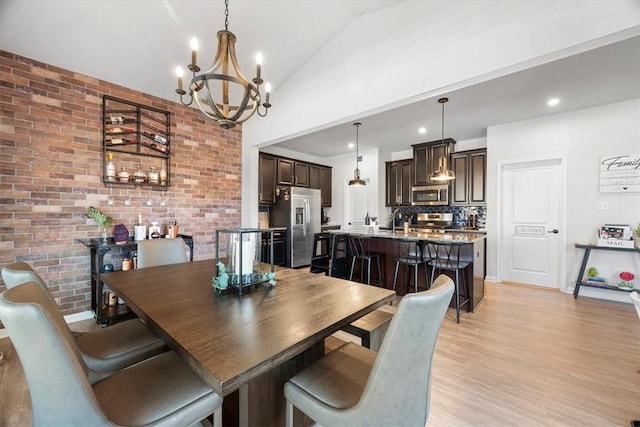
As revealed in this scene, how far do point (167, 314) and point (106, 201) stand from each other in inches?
106

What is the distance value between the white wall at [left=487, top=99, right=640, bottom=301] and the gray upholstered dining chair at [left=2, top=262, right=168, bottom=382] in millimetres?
5193

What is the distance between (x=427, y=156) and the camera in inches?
215

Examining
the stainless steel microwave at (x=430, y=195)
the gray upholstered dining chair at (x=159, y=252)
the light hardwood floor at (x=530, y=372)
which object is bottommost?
the light hardwood floor at (x=530, y=372)

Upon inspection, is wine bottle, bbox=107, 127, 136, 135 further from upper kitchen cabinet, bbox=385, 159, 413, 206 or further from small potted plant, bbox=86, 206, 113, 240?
upper kitchen cabinet, bbox=385, 159, 413, 206

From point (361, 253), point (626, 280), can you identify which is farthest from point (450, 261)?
point (626, 280)

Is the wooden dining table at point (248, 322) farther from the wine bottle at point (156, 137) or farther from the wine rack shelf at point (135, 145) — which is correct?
the wine bottle at point (156, 137)

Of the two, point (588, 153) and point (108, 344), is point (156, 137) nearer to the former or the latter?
point (108, 344)

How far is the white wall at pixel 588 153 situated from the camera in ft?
11.4

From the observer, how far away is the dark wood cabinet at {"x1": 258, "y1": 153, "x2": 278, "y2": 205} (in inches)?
207

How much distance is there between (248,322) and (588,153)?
199 inches

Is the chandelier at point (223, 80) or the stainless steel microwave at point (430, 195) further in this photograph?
the stainless steel microwave at point (430, 195)

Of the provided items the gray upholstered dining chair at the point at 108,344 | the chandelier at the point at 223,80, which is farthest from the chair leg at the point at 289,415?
the chandelier at the point at 223,80

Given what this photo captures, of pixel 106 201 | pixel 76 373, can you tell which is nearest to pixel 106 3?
pixel 106 201

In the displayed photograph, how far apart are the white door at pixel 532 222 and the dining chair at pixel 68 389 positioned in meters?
5.01
